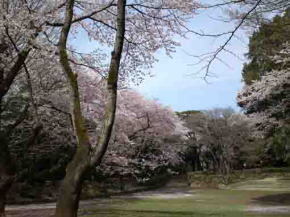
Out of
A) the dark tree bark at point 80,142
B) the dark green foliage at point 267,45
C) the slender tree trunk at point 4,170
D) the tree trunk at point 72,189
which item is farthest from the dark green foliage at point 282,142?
the tree trunk at point 72,189

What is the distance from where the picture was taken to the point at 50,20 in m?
11.2

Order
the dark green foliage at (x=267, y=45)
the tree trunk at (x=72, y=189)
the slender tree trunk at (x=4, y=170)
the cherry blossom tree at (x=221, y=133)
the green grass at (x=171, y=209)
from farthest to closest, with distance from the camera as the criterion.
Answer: the cherry blossom tree at (x=221, y=133)
the green grass at (x=171, y=209)
the dark green foliage at (x=267, y=45)
the slender tree trunk at (x=4, y=170)
the tree trunk at (x=72, y=189)

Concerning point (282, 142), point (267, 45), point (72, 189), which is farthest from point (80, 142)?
point (282, 142)

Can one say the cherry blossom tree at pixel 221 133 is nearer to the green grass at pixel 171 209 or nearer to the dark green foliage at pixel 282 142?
the green grass at pixel 171 209

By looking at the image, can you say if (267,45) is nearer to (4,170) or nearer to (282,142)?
(282,142)

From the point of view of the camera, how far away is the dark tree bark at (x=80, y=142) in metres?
6.29

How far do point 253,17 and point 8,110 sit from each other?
46.9 feet

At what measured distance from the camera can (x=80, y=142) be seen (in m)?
6.55

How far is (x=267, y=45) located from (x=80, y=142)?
12298mm

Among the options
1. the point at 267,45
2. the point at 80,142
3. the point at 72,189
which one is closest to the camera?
the point at 72,189

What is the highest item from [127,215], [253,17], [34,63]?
[34,63]

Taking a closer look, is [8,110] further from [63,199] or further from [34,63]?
[63,199]

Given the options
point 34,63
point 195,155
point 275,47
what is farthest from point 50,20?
point 195,155

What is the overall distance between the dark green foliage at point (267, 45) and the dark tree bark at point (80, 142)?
16.2 feet
